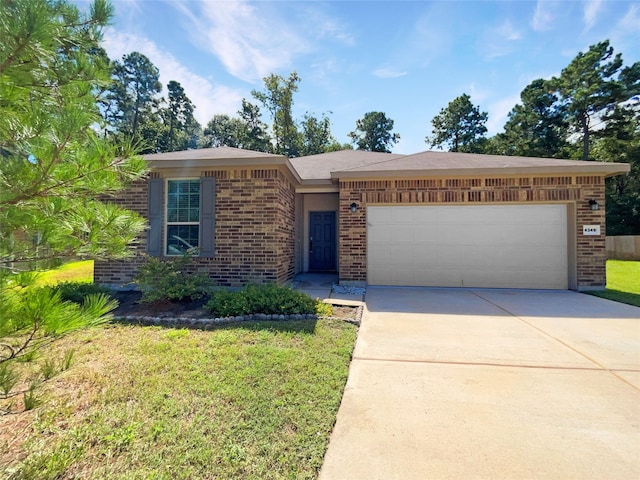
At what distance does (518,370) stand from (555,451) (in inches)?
49.5

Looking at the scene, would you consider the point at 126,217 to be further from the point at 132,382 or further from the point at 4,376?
the point at 132,382

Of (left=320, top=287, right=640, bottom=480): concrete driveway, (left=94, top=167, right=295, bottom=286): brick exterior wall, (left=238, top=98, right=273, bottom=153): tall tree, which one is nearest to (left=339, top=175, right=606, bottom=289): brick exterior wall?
(left=94, top=167, right=295, bottom=286): brick exterior wall

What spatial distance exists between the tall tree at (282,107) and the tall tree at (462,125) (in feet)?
51.6

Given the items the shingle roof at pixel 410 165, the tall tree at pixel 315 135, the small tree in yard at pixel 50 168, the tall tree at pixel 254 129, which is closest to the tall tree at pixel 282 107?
the tall tree at pixel 315 135

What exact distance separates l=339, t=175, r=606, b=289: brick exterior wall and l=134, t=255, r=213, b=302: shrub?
3653mm

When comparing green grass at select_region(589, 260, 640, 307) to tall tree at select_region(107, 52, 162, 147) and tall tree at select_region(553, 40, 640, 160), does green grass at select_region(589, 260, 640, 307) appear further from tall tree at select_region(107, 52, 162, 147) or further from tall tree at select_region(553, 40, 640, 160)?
tall tree at select_region(107, 52, 162, 147)

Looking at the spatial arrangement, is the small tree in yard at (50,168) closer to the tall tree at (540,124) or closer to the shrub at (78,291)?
the shrub at (78,291)

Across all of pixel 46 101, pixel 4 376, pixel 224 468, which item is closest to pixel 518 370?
pixel 224 468

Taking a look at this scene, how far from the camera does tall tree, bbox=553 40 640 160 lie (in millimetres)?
18703

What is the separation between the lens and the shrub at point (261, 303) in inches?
183

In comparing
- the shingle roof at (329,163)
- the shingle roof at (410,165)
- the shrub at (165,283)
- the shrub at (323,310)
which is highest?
the shingle roof at (329,163)

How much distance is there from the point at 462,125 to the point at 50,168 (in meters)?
33.3

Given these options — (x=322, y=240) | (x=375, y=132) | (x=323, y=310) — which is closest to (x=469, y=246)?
(x=322, y=240)

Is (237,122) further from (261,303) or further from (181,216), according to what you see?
(261,303)
